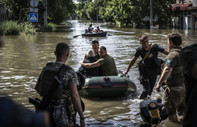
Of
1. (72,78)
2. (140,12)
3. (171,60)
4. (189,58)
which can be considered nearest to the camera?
(189,58)

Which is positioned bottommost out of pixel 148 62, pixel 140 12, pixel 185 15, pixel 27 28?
pixel 148 62

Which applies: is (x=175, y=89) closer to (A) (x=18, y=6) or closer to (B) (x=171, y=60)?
(B) (x=171, y=60)

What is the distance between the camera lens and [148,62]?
7398 mm

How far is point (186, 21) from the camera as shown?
149 feet

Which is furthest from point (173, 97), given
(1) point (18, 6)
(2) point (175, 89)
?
(1) point (18, 6)

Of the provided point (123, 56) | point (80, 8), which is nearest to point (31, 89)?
point (123, 56)

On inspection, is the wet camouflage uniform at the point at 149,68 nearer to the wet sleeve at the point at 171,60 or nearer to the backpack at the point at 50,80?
the wet sleeve at the point at 171,60

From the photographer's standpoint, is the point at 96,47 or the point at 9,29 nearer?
the point at 96,47

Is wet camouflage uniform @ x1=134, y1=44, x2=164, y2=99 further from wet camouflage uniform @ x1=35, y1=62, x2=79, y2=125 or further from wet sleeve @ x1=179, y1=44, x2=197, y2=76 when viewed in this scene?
wet sleeve @ x1=179, y1=44, x2=197, y2=76

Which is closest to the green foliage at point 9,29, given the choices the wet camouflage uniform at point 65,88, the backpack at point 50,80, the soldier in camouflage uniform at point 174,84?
the soldier in camouflage uniform at point 174,84

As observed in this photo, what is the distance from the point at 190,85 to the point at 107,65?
5.86 m

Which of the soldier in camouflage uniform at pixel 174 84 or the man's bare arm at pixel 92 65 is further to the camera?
the man's bare arm at pixel 92 65

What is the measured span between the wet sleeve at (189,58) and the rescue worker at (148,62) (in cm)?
448

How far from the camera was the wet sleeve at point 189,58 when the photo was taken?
2637mm
